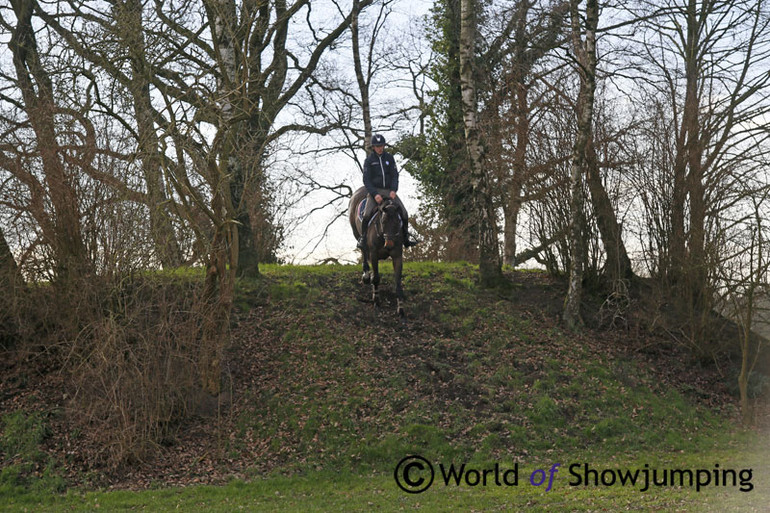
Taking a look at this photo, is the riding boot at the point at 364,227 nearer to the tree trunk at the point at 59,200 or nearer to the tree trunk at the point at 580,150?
the tree trunk at the point at 580,150

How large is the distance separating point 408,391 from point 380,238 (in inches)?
132

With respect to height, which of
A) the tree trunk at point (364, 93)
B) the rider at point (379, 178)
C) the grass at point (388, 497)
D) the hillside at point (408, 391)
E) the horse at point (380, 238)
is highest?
the tree trunk at point (364, 93)

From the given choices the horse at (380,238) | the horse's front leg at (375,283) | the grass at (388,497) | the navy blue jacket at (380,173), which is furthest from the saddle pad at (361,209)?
the grass at (388,497)

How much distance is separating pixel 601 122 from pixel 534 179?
2093mm

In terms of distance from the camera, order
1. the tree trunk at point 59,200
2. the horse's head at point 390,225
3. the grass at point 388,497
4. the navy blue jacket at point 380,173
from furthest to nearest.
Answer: the navy blue jacket at point 380,173
the horse's head at point 390,225
the tree trunk at point 59,200
the grass at point 388,497

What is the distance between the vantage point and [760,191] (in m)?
15.5

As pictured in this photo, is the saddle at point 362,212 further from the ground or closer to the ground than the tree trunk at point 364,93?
closer to the ground

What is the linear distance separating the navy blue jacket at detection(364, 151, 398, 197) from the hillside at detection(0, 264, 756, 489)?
9.00 ft

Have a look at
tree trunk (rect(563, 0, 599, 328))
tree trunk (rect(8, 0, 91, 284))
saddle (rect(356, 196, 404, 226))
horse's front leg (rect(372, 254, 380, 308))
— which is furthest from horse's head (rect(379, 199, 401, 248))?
tree trunk (rect(8, 0, 91, 284))

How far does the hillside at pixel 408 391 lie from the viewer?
40.5 ft

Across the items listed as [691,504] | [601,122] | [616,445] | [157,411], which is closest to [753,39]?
[601,122]

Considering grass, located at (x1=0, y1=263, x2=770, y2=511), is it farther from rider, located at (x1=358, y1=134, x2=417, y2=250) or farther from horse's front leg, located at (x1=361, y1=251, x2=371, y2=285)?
rider, located at (x1=358, y1=134, x2=417, y2=250)

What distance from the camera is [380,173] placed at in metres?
16.0

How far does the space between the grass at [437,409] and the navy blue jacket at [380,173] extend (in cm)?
275
